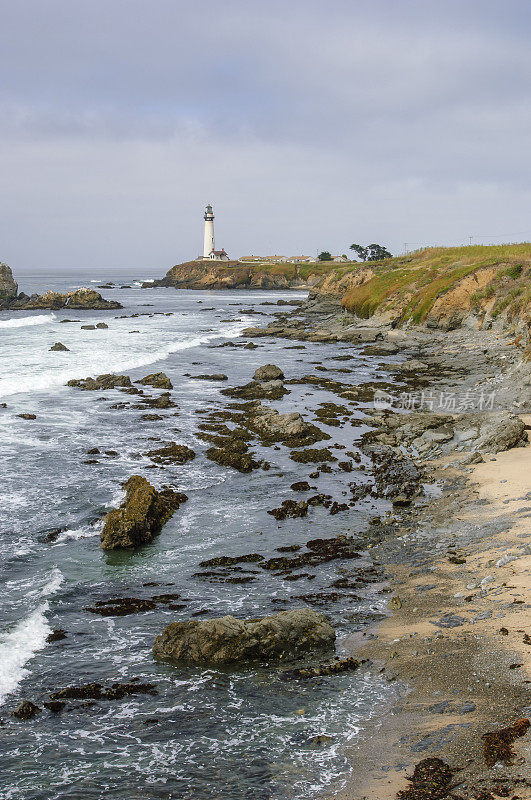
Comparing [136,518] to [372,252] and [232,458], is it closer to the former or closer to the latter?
[232,458]

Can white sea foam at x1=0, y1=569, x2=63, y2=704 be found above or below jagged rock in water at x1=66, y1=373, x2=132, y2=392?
below

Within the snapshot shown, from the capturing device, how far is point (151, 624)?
39.0 ft

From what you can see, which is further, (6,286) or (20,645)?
(6,286)

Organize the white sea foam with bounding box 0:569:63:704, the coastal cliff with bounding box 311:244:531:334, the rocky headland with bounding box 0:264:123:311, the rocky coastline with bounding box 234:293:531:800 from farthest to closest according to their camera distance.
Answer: the rocky headland with bounding box 0:264:123:311 < the coastal cliff with bounding box 311:244:531:334 < the white sea foam with bounding box 0:569:63:704 < the rocky coastline with bounding box 234:293:531:800

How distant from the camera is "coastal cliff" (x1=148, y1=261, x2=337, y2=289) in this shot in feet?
562

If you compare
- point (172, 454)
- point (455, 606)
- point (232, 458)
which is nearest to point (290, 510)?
point (232, 458)

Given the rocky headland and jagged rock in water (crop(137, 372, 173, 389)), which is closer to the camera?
jagged rock in water (crop(137, 372, 173, 389))

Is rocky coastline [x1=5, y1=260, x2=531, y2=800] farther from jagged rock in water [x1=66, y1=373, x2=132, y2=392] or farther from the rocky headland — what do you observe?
the rocky headland

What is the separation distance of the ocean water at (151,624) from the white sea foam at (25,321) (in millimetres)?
50525

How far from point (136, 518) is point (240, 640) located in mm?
6214

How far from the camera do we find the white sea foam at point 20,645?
1009 cm

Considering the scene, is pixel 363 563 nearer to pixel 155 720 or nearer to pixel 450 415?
pixel 155 720

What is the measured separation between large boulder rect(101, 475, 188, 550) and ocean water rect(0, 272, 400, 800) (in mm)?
340

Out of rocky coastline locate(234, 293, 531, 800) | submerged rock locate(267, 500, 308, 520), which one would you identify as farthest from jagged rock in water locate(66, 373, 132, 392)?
submerged rock locate(267, 500, 308, 520)
